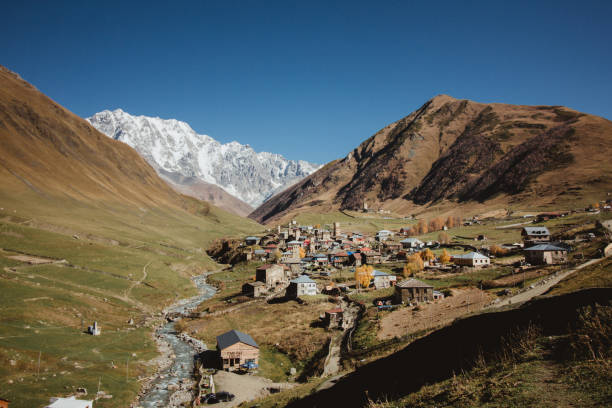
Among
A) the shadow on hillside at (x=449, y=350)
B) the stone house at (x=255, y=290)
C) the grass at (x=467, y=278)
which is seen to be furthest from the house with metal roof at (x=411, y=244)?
the shadow on hillside at (x=449, y=350)

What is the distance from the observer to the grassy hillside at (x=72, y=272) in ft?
144

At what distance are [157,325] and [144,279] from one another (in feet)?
103

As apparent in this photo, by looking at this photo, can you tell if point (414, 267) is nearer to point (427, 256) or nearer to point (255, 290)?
point (427, 256)

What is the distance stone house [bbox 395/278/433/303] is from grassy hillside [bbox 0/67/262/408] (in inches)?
1556

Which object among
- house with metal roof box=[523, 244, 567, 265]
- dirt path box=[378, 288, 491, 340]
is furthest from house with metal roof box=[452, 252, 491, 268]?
dirt path box=[378, 288, 491, 340]

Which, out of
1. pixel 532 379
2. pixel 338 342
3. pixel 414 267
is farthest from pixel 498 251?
pixel 532 379

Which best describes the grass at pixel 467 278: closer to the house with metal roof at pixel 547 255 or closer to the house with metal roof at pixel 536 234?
the house with metal roof at pixel 547 255

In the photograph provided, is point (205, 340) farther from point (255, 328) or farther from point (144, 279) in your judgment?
point (144, 279)

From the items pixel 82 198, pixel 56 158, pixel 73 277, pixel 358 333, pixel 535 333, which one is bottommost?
pixel 358 333

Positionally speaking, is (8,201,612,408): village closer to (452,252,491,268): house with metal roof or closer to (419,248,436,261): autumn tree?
(452,252,491,268): house with metal roof

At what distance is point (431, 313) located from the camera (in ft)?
163

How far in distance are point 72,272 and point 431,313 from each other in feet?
269

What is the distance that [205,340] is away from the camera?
63406mm

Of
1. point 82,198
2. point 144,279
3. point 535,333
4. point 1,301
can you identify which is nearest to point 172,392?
point 1,301
